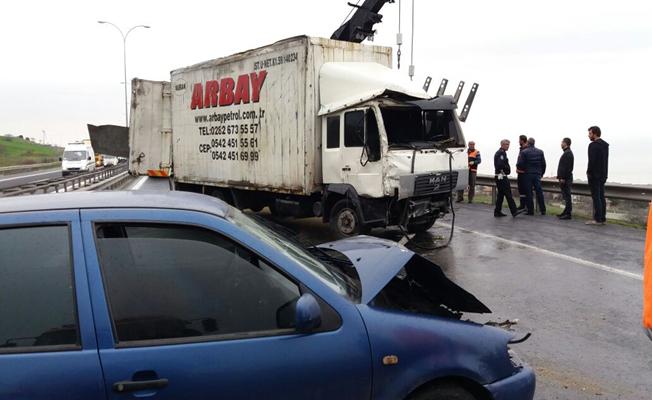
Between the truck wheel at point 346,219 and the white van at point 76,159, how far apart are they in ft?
96.9

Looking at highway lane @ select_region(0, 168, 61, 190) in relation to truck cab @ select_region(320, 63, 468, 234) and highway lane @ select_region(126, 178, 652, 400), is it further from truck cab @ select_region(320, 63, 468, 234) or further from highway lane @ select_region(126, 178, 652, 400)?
highway lane @ select_region(126, 178, 652, 400)

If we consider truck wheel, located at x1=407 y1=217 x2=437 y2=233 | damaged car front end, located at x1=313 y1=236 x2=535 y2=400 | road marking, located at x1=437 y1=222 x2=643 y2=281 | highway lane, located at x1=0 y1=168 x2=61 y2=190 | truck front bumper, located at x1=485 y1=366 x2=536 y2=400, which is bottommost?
highway lane, located at x1=0 y1=168 x2=61 y2=190

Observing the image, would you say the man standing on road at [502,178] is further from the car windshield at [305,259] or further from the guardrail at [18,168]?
the guardrail at [18,168]

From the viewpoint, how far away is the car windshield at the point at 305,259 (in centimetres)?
251

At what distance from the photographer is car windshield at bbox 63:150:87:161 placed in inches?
1343

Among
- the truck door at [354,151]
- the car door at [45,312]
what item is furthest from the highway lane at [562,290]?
the car door at [45,312]

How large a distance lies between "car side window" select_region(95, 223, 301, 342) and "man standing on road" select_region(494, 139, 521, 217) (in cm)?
1043

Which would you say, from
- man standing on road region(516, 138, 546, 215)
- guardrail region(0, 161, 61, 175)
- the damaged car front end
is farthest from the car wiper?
guardrail region(0, 161, 61, 175)

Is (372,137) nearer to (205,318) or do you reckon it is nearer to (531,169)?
(531,169)

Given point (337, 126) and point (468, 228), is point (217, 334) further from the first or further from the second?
point (468, 228)

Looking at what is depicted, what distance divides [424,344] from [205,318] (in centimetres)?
101

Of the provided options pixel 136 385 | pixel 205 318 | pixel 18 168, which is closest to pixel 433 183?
pixel 205 318

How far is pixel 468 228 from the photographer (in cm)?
1068

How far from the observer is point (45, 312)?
2078 mm
